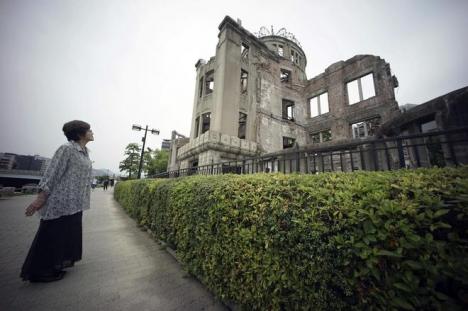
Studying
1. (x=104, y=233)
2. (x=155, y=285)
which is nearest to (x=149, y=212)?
(x=104, y=233)

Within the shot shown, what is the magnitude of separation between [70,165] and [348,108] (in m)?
16.7

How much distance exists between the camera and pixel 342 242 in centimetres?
128

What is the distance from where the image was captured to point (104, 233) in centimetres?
521

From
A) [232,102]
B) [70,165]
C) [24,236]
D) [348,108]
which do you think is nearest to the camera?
[70,165]

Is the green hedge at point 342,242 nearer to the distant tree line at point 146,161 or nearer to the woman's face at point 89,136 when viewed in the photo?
the woman's face at point 89,136

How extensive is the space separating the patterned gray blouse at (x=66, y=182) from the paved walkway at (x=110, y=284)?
1.00 metres

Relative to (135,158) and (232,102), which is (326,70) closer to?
(232,102)

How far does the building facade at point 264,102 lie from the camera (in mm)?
11570

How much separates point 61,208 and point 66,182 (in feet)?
1.37

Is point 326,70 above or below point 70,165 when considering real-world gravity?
above

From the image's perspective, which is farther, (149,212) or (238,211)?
(149,212)

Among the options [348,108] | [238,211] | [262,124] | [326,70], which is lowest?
[238,211]

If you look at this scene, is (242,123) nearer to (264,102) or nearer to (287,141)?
(264,102)

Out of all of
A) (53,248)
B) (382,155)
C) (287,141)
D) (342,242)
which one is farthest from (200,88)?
(342,242)
